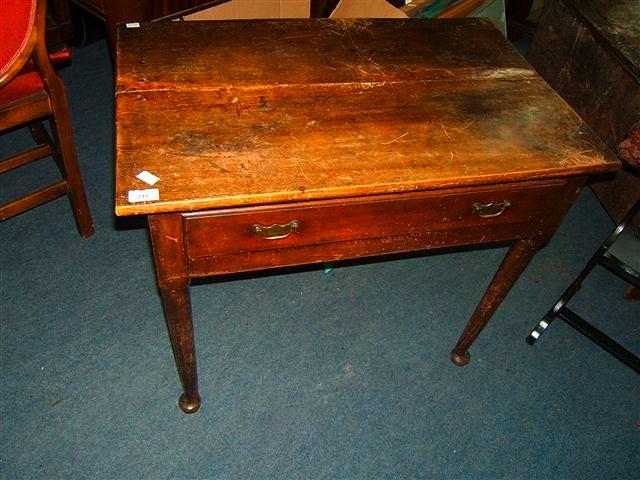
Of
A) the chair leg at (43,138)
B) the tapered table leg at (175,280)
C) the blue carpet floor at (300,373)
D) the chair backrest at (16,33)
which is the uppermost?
the chair backrest at (16,33)

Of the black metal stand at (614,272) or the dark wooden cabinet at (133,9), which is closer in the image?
the black metal stand at (614,272)

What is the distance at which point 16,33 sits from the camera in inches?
57.7

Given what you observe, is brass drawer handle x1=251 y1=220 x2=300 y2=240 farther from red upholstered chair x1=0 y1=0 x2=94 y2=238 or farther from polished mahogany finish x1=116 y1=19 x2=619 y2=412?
red upholstered chair x1=0 y1=0 x2=94 y2=238

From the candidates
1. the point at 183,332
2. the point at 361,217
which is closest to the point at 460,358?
the point at 361,217

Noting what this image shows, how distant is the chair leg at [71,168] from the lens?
1.74 metres

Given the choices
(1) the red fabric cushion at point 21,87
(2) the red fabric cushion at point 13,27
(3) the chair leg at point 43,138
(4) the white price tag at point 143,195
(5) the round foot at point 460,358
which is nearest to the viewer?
(4) the white price tag at point 143,195

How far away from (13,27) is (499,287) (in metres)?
1.60

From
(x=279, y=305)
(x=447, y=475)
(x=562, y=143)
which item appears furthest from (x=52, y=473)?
(x=562, y=143)

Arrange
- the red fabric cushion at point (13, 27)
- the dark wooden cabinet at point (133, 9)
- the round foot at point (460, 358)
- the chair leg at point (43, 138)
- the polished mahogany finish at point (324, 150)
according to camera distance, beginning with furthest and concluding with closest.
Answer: the dark wooden cabinet at point (133, 9) < the chair leg at point (43, 138) < the round foot at point (460, 358) < the red fabric cushion at point (13, 27) < the polished mahogany finish at point (324, 150)

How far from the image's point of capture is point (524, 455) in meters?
1.75

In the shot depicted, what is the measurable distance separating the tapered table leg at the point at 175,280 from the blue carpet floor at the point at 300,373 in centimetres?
34

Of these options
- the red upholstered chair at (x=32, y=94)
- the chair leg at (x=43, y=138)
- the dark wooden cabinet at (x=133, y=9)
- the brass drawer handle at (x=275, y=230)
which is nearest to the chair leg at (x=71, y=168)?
the red upholstered chair at (x=32, y=94)

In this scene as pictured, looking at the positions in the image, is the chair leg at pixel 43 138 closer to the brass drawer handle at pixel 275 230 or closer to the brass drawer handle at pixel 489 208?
the brass drawer handle at pixel 275 230

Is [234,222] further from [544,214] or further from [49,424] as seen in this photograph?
[49,424]
